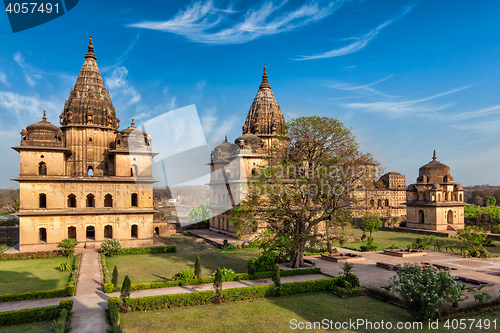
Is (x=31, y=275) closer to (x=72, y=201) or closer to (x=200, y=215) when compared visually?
(x=72, y=201)

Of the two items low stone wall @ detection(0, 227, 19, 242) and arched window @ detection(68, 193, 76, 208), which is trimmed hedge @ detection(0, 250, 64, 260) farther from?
low stone wall @ detection(0, 227, 19, 242)

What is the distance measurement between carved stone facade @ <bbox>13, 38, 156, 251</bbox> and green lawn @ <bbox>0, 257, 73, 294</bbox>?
428cm

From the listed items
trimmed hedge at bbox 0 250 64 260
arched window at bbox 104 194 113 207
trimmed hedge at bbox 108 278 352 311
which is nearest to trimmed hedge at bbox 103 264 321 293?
trimmed hedge at bbox 108 278 352 311

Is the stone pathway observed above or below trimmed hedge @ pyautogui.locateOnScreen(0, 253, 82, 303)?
below

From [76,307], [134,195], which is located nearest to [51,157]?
[134,195]

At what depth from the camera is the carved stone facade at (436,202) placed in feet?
154

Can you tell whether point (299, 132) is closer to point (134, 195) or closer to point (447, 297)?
point (447, 297)

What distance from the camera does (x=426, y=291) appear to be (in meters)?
13.9

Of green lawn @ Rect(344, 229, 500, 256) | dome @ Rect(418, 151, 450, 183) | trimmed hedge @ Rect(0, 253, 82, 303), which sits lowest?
green lawn @ Rect(344, 229, 500, 256)

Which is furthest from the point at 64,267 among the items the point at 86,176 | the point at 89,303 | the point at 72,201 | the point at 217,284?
the point at 217,284

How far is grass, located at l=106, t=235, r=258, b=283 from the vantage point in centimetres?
2283

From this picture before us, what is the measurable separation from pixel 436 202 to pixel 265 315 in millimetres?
40819

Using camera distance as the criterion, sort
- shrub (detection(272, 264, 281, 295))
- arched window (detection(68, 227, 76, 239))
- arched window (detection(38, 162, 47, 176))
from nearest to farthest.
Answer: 1. shrub (detection(272, 264, 281, 295))
2. arched window (detection(38, 162, 47, 176))
3. arched window (detection(68, 227, 76, 239))

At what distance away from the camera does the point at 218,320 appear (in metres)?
14.8
